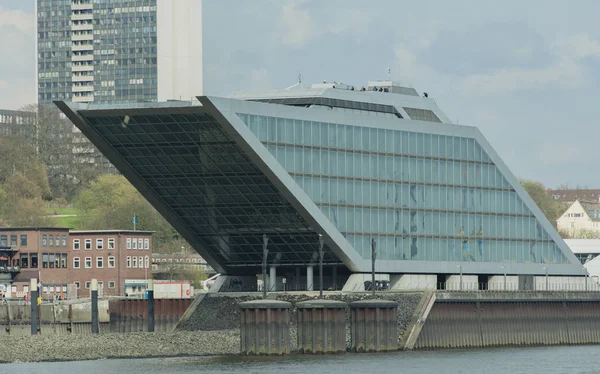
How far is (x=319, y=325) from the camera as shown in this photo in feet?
325

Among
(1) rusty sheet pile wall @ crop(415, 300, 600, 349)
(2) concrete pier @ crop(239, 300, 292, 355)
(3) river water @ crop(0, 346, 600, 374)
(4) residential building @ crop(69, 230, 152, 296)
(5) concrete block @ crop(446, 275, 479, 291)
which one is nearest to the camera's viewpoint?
(3) river water @ crop(0, 346, 600, 374)

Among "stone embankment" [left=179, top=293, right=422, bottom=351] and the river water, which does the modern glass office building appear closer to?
"stone embankment" [left=179, top=293, right=422, bottom=351]

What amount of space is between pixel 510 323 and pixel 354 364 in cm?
2582

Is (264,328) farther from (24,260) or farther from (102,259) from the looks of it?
(102,259)

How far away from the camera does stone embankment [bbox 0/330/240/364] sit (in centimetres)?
10225

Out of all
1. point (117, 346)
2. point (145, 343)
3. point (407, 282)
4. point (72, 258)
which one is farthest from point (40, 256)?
point (145, 343)

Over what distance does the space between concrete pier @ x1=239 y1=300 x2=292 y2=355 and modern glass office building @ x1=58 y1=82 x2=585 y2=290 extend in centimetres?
1170

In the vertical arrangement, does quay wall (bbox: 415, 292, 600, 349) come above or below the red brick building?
below

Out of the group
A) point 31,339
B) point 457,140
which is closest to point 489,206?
point 457,140

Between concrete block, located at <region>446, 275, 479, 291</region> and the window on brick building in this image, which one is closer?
concrete block, located at <region>446, 275, 479, 291</region>

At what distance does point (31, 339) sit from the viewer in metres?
107

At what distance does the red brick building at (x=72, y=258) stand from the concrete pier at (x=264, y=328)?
63885 mm

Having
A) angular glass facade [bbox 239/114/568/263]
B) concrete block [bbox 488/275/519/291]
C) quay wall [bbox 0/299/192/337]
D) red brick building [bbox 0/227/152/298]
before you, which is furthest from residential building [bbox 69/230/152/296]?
angular glass facade [bbox 239/114/568/263]

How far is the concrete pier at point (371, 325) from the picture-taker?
100625 mm
